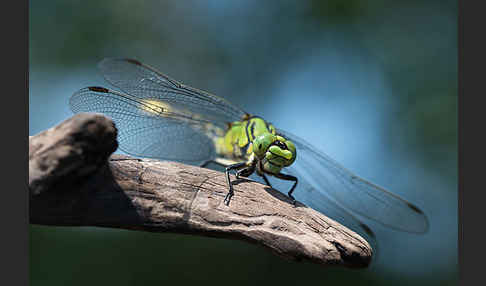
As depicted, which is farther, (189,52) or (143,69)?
(189,52)

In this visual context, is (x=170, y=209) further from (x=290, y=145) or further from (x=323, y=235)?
Result: (x=290, y=145)

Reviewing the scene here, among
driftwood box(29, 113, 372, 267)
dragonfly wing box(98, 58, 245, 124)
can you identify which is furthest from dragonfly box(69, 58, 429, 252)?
driftwood box(29, 113, 372, 267)

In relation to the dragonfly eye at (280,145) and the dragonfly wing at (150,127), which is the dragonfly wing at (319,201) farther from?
the dragonfly wing at (150,127)

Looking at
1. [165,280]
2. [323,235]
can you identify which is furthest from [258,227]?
[165,280]

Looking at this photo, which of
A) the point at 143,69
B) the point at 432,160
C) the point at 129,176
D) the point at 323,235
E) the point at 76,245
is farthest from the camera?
the point at 432,160

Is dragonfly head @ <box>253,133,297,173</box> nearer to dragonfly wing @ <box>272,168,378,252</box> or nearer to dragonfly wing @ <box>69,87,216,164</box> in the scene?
dragonfly wing @ <box>272,168,378,252</box>

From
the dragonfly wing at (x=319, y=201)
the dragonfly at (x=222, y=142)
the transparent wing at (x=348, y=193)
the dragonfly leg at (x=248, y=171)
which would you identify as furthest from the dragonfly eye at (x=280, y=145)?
the dragonfly wing at (x=319, y=201)
